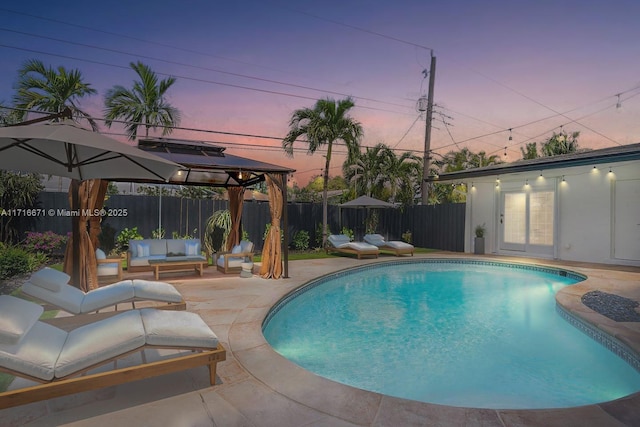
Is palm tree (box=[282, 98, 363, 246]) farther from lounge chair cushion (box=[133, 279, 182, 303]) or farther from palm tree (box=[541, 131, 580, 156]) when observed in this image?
palm tree (box=[541, 131, 580, 156])

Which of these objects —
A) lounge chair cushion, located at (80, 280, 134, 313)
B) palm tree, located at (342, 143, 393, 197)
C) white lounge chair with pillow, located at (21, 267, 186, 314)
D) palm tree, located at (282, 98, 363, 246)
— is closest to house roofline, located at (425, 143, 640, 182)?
palm tree, located at (342, 143, 393, 197)

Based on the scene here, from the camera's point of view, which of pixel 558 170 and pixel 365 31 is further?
pixel 365 31

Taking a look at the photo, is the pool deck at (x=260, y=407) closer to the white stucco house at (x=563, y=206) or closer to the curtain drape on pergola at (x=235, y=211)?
the curtain drape on pergola at (x=235, y=211)

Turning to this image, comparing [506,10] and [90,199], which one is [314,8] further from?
[90,199]

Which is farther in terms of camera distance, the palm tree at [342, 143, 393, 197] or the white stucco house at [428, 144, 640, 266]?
the palm tree at [342, 143, 393, 197]

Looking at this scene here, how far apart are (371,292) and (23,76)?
11957 mm

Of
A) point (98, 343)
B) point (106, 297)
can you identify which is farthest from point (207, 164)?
point (98, 343)

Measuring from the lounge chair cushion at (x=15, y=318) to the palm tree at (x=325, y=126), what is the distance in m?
10.7

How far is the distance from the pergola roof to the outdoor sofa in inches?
68.2

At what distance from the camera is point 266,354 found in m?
3.56

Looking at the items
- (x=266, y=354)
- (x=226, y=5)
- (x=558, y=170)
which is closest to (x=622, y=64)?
(x=558, y=170)

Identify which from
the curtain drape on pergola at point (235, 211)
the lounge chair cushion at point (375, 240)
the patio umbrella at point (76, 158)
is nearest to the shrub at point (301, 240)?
the lounge chair cushion at point (375, 240)

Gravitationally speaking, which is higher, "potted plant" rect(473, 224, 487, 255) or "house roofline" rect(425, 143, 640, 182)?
"house roofline" rect(425, 143, 640, 182)

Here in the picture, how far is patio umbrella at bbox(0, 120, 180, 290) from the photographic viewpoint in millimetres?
3486
